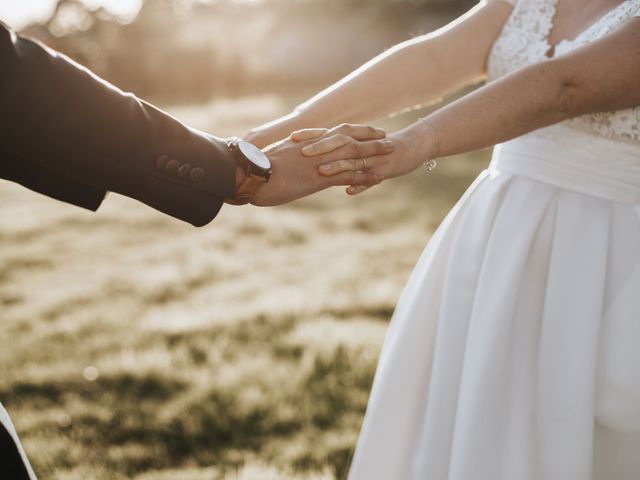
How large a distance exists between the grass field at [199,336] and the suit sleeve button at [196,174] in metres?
1.69

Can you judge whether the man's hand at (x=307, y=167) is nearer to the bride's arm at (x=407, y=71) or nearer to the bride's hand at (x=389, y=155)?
the bride's hand at (x=389, y=155)

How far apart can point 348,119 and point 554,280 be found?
31.9 inches

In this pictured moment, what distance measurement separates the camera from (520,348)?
70.7 inches

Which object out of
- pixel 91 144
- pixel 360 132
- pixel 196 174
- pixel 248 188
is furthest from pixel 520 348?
pixel 91 144

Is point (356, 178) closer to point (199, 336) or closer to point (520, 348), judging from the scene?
point (520, 348)

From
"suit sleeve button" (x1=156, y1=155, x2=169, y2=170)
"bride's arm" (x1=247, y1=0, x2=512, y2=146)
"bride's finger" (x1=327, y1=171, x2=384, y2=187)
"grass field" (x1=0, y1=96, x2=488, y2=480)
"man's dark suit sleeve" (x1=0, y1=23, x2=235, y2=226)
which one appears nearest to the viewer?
"man's dark suit sleeve" (x1=0, y1=23, x2=235, y2=226)

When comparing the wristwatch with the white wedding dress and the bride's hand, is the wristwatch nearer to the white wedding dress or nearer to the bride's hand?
the bride's hand

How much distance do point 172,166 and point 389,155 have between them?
572 millimetres

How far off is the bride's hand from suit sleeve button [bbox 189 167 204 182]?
29cm

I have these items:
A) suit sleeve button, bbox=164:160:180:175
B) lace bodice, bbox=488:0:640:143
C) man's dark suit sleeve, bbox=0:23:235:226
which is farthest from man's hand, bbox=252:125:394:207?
lace bodice, bbox=488:0:640:143

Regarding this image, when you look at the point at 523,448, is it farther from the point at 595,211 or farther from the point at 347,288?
the point at 347,288

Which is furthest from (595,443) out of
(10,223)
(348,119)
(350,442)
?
(10,223)

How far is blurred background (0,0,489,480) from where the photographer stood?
10.4ft

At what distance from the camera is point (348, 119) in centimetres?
213
